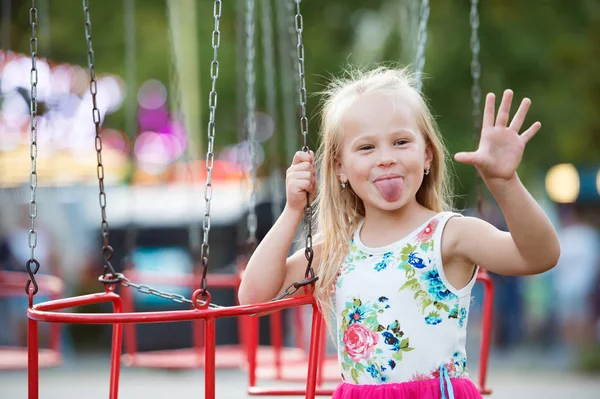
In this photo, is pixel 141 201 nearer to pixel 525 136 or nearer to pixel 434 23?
pixel 434 23

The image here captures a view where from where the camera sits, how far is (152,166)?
1733 cm

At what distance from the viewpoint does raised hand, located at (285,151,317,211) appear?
2752 millimetres

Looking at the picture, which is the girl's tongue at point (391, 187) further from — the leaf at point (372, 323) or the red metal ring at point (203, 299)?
the red metal ring at point (203, 299)

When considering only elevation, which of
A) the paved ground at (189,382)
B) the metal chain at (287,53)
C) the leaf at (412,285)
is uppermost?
the metal chain at (287,53)

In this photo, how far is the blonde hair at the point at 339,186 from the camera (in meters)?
2.71

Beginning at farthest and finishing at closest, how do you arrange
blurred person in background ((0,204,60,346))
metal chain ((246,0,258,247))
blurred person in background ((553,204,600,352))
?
blurred person in background ((0,204,60,346)), blurred person in background ((553,204,600,352)), metal chain ((246,0,258,247))

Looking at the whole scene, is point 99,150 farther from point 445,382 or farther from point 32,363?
point 445,382

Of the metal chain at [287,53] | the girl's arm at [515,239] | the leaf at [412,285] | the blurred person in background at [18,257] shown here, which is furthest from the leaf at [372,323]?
the blurred person in background at [18,257]

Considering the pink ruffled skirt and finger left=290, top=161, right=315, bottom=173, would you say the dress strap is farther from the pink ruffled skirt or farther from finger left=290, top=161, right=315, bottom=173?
finger left=290, top=161, right=315, bottom=173

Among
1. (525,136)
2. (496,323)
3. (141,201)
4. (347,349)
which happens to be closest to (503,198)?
(525,136)

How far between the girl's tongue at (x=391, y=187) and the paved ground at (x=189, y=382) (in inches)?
200

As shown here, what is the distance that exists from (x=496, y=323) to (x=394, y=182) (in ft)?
31.0

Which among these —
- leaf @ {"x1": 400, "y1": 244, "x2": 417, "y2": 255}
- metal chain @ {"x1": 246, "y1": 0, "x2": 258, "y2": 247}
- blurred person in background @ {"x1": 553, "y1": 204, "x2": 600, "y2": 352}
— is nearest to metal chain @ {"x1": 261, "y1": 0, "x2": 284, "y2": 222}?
metal chain @ {"x1": 246, "y1": 0, "x2": 258, "y2": 247}

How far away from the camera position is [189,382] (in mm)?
9211
